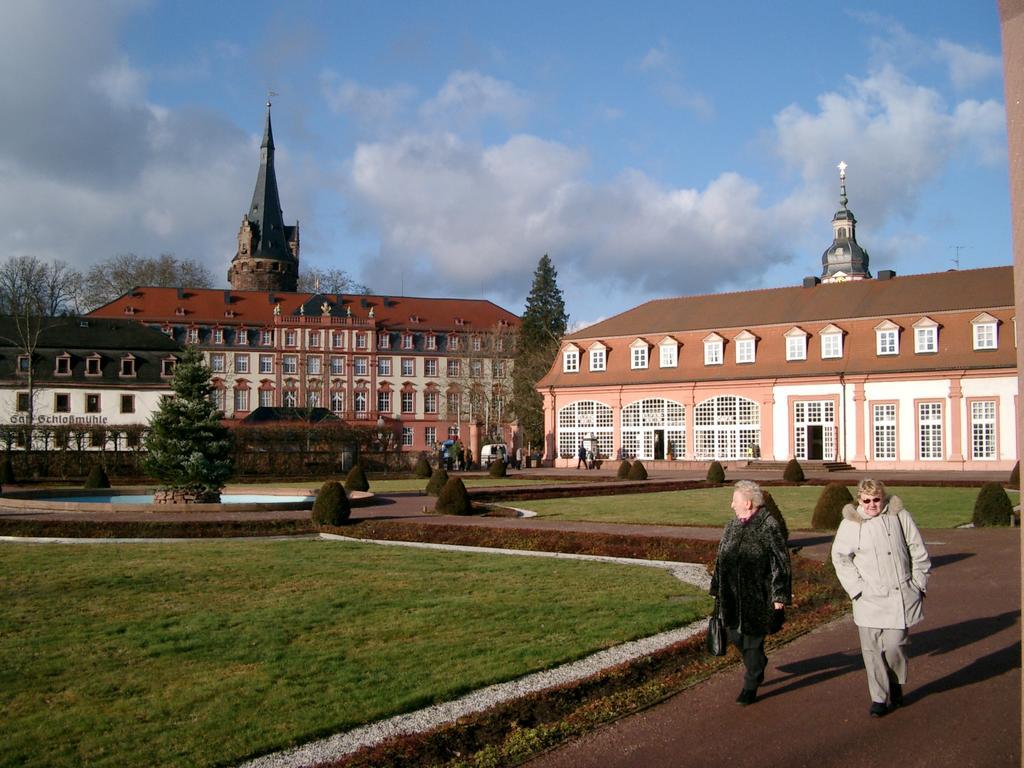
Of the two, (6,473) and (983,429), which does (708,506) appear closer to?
(6,473)

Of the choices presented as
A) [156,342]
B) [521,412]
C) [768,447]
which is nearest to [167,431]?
[768,447]

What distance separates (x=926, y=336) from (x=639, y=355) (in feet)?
54.5

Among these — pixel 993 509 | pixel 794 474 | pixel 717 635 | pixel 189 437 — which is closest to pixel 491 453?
pixel 794 474

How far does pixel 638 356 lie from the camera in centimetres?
6072

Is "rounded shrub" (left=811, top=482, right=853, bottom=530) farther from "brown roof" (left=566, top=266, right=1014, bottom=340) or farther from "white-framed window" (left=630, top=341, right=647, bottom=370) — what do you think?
"white-framed window" (left=630, top=341, right=647, bottom=370)

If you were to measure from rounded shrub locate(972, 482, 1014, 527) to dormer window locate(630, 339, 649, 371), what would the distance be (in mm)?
40514

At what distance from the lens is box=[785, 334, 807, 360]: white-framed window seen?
5431 cm

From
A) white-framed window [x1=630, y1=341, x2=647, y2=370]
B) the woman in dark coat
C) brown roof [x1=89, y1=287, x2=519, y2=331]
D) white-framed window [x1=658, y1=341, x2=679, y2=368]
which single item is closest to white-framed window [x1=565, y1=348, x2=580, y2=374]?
white-framed window [x1=630, y1=341, x2=647, y2=370]

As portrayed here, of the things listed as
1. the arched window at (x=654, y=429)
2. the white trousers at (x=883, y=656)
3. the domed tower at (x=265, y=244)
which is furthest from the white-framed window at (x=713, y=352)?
the domed tower at (x=265, y=244)

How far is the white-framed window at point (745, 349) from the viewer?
184 ft

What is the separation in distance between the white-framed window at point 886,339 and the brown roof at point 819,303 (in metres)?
Result: 1.01

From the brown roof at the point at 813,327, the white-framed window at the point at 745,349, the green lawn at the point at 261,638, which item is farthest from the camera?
the white-framed window at the point at 745,349

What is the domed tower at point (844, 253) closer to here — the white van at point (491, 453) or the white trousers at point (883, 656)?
the white van at point (491, 453)

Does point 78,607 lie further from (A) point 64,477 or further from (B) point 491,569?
(A) point 64,477
